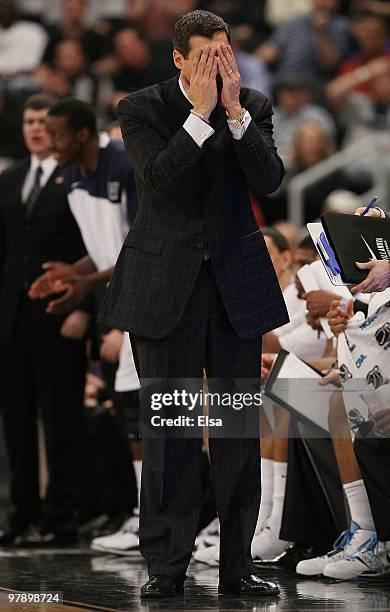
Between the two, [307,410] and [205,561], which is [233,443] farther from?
[205,561]

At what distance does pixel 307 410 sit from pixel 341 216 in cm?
107

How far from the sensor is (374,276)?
4.78m

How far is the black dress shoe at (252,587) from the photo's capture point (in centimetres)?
471

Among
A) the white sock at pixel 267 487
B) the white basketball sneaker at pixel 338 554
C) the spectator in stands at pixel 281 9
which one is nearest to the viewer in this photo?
the white basketball sneaker at pixel 338 554

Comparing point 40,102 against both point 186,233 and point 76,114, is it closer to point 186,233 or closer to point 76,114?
point 76,114

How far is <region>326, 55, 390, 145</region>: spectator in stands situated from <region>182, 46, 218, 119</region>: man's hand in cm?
680

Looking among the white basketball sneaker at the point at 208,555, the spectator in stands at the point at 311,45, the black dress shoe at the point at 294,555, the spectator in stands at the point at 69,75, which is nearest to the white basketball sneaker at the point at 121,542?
the white basketball sneaker at the point at 208,555

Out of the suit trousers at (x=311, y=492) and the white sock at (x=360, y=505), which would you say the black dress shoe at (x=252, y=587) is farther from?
the suit trousers at (x=311, y=492)

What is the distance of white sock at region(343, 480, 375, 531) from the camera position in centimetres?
535

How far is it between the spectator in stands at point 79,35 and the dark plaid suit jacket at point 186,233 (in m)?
8.39

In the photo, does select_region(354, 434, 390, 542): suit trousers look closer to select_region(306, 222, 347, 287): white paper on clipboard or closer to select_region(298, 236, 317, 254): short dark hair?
select_region(306, 222, 347, 287): white paper on clipboard

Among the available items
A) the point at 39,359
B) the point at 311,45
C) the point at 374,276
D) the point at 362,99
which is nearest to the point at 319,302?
the point at 374,276

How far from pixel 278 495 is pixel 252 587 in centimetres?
132

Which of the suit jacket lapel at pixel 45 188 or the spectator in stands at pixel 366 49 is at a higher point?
the spectator in stands at pixel 366 49
